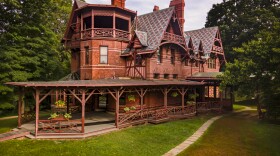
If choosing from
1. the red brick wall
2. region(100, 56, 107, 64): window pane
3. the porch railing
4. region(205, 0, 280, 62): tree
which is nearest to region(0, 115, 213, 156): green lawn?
the porch railing

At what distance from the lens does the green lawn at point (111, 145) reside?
39.0ft

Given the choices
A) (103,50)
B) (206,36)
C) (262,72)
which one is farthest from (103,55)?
(206,36)

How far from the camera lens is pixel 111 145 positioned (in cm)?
1298

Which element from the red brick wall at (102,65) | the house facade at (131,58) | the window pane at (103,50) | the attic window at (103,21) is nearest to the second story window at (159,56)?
the house facade at (131,58)

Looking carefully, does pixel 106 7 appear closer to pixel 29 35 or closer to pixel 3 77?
pixel 29 35

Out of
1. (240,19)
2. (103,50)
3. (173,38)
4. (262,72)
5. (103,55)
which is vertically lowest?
(262,72)

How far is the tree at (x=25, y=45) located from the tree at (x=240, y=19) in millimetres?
31827

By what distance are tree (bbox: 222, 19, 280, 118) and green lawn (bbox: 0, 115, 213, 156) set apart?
9.41 m

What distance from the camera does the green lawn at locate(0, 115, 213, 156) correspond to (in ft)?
39.0

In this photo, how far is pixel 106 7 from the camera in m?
22.2

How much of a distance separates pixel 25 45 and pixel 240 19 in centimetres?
3798

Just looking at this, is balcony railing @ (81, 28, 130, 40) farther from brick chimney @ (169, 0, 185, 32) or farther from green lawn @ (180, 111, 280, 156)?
green lawn @ (180, 111, 280, 156)

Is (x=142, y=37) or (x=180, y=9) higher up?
(x=180, y=9)

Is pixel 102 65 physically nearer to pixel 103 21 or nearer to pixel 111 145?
pixel 103 21
